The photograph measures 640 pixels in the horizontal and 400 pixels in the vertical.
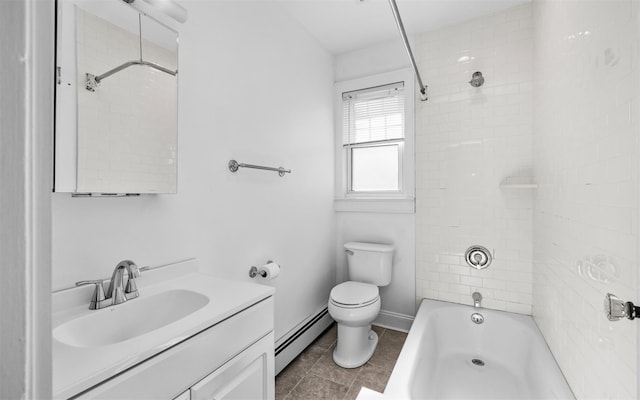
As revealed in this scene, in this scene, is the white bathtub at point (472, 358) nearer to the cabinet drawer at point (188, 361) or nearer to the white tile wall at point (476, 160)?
the white tile wall at point (476, 160)

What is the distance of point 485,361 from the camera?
2.05m

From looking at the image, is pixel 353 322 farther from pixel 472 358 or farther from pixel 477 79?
pixel 477 79

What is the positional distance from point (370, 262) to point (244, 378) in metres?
1.58

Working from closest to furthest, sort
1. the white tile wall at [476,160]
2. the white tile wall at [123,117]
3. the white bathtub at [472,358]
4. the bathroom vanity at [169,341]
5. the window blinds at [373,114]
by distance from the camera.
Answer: the bathroom vanity at [169,341]
the white tile wall at [123,117]
the white bathtub at [472,358]
the white tile wall at [476,160]
the window blinds at [373,114]

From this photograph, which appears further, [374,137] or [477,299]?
[374,137]

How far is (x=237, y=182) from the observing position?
68.3 inches

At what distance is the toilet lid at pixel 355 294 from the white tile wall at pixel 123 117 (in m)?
1.37

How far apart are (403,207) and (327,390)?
1.48m

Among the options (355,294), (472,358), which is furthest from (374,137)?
(472,358)

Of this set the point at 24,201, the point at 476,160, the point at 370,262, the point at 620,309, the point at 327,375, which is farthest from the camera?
the point at 370,262

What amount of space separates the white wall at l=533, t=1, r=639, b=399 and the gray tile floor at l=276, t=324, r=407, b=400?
101cm

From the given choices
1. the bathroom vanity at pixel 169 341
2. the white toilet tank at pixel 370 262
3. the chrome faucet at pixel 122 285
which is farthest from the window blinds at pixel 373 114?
the chrome faucet at pixel 122 285

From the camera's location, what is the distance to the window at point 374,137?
270cm

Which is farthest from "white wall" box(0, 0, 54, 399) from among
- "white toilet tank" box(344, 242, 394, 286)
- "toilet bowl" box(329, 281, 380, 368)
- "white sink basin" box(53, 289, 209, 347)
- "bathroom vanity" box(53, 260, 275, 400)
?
"white toilet tank" box(344, 242, 394, 286)
